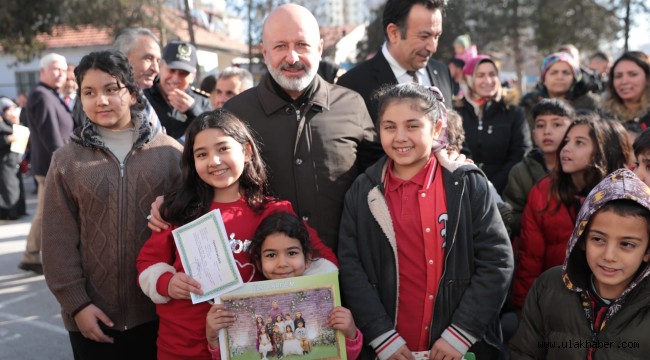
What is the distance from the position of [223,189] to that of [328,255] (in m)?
0.66

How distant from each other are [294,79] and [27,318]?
4.49 m

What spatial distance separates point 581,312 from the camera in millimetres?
2750

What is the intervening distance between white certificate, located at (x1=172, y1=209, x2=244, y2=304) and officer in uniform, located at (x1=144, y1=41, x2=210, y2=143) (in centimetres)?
246

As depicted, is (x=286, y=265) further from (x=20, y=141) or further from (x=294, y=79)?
(x=20, y=141)

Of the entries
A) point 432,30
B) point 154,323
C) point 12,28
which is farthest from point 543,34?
point 154,323

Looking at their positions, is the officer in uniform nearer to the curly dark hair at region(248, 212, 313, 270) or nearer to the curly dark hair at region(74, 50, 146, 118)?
the curly dark hair at region(74, 50, 146, 118)

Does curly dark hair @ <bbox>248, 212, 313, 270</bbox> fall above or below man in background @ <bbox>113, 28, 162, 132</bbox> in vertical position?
below

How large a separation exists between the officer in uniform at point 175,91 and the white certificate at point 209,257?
2458 mm

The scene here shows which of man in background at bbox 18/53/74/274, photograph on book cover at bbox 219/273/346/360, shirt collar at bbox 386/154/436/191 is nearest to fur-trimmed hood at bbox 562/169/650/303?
shirt collar at bbox 386/154/436/191

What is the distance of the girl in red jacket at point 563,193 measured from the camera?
12.4 ft

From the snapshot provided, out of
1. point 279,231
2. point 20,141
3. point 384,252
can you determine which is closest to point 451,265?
point 384,252

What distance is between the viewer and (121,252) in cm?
301

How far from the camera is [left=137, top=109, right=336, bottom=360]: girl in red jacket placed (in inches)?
112

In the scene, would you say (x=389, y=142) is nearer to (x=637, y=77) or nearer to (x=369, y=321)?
(x=369, y=321)
